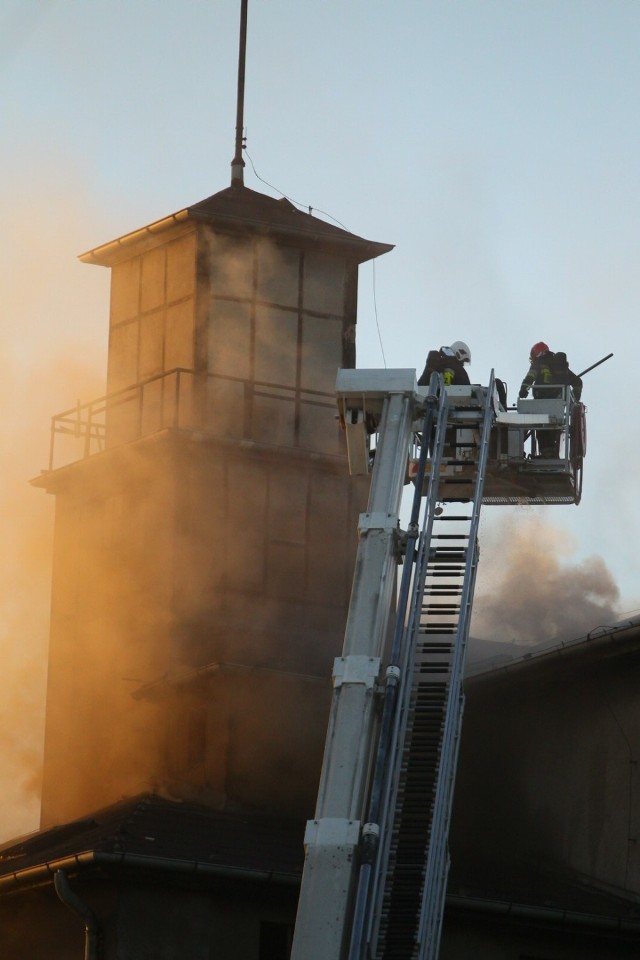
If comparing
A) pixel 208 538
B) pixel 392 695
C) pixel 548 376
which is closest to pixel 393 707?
pixel 392 695

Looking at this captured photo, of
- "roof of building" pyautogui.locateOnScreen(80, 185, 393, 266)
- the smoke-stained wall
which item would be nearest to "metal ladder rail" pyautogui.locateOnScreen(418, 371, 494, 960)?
the smoke-stained wall

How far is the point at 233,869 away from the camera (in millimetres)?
18469

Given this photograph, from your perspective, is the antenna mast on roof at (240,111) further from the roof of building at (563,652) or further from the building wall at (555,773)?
the building wall at (555,773)

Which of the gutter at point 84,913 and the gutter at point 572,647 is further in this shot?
the gutter at point 572,647

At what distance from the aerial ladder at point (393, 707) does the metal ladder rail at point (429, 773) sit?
1cm

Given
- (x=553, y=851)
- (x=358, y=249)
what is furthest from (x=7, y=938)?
(x=358, y=249)

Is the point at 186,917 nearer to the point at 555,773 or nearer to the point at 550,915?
the point at 550,915

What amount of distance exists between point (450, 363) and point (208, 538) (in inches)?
235

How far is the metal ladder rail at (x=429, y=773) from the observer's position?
1366 centimetres

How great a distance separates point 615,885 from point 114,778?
732 centimetres

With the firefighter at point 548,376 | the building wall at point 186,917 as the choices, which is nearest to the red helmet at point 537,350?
the firefighter at point 548,376

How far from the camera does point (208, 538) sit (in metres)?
24.4

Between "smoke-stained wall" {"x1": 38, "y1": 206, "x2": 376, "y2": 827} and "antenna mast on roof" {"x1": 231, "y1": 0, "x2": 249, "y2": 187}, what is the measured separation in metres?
1.42

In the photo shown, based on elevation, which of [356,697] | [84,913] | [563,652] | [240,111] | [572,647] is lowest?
[84,913]
